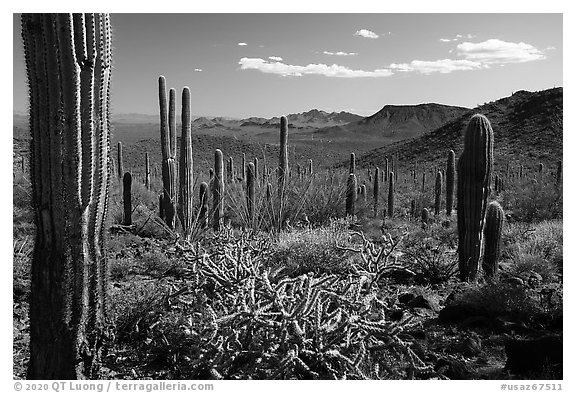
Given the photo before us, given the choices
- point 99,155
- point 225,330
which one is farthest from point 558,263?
point 99,155

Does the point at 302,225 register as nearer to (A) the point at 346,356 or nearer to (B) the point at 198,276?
(B) the point at 198,276

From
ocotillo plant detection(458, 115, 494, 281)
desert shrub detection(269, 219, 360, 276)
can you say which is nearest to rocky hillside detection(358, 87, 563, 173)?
ocotillo plant detection(458, 115, 494, 281)

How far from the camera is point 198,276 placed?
4969 millimetres

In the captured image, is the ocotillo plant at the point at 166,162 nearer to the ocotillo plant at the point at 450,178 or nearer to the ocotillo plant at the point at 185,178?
the ocotillo plant at the point at 185,178

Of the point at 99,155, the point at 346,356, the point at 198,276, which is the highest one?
the point at 99,155

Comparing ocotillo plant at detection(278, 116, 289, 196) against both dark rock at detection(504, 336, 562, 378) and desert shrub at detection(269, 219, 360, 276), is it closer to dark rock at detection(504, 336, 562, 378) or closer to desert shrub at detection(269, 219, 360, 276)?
desert shrub at detection(269, 219, 360, 276)

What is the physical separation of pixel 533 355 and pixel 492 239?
11.1 ft

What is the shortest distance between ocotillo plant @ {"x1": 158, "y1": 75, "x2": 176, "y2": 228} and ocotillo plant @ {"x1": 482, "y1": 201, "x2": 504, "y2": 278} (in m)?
6.69

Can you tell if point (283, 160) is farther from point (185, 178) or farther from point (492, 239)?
point (492, 239)

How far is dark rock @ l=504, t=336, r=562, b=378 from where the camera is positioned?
184 inches

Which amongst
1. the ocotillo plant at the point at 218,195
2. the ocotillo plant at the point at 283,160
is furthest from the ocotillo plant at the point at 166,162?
the ocotillo plant at the point at 283,160

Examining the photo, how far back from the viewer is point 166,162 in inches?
488

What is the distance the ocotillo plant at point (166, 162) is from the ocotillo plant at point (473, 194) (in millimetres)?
6440
